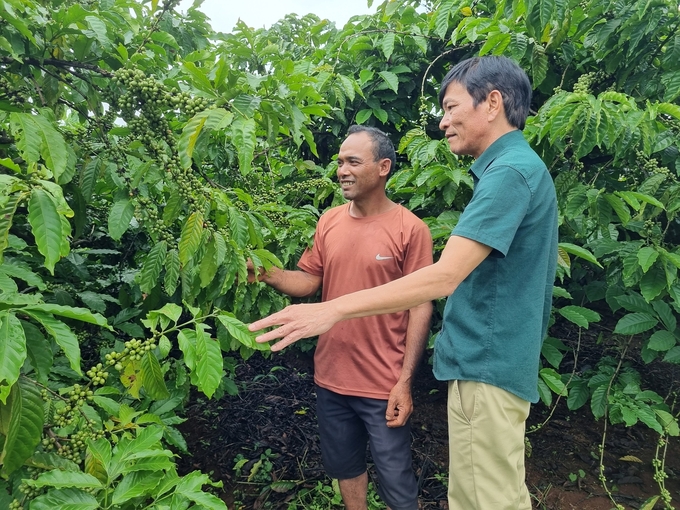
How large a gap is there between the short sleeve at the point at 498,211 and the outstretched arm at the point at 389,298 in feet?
0.12

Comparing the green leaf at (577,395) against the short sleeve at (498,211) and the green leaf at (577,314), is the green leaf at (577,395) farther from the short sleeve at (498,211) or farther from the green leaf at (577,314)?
the short sleeve at (498,211)

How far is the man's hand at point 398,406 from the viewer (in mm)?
1931

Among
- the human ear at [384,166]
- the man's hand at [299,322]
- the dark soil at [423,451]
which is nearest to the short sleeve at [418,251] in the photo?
the human ear at [384,166]

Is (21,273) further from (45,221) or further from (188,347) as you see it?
(188,347)

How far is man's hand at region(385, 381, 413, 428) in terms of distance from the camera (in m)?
1.93

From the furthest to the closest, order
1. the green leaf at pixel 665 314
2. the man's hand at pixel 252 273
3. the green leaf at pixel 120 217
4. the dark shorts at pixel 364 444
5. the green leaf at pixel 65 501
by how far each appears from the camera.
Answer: the green leaf at pixel 665 314, the dark shorts at pixel 364 444, the man's hand at pixel 252 273, the green leaf at pixel 120 217, the green leaf at pixel 65 501

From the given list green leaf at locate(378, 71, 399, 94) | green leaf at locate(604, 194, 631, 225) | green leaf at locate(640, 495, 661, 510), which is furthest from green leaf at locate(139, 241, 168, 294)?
green leaf at locate(640, 495, 661, 510)

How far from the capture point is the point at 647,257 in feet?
6.73

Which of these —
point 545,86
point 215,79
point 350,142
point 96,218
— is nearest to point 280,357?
point 96,218

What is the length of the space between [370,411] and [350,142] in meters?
1.19

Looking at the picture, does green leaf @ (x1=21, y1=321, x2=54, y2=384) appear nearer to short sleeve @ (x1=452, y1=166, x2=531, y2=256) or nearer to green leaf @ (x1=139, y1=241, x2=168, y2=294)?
green leaf @ (x1=139, y1=241, x2=168, y2=294)

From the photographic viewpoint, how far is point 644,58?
236cm

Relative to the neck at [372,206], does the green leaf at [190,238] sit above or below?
above

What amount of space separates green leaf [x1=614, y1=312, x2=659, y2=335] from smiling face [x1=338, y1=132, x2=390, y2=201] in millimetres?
1477
